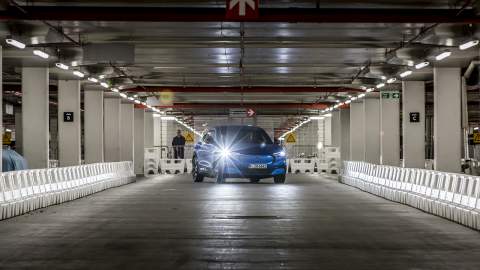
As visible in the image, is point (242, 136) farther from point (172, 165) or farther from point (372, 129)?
point (172, 165)

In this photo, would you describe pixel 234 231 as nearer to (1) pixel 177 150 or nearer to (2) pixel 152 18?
(2) pixel 152 18

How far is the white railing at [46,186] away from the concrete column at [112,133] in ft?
36.0

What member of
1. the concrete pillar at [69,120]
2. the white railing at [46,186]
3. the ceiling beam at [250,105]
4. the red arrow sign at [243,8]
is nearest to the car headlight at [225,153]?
the white railing at [46,186]

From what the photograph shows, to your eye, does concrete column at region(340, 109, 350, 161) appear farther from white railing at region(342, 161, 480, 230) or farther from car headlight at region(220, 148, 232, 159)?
white railing at region(342, 161, 480, 230)

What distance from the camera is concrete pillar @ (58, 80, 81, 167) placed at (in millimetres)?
32344

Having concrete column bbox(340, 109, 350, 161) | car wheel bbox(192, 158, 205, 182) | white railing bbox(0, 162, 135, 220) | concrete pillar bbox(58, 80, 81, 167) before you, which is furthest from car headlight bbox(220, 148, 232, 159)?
concrete column bbox(340, 109, 350, 161)

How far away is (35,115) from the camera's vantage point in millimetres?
28328

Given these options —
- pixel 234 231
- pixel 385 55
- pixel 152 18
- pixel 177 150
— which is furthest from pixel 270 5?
pixel 177 150

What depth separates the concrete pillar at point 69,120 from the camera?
32344 mm

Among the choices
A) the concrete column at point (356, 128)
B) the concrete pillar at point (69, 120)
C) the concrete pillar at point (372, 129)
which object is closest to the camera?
the concrete pillar at point (69, 120)

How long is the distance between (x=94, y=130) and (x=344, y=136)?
17.5 m

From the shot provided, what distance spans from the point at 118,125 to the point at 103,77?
9731 mm

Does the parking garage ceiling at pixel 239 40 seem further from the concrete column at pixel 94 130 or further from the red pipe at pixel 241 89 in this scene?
the concrete column at pixel 94 130

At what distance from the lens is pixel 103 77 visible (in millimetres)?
30250
